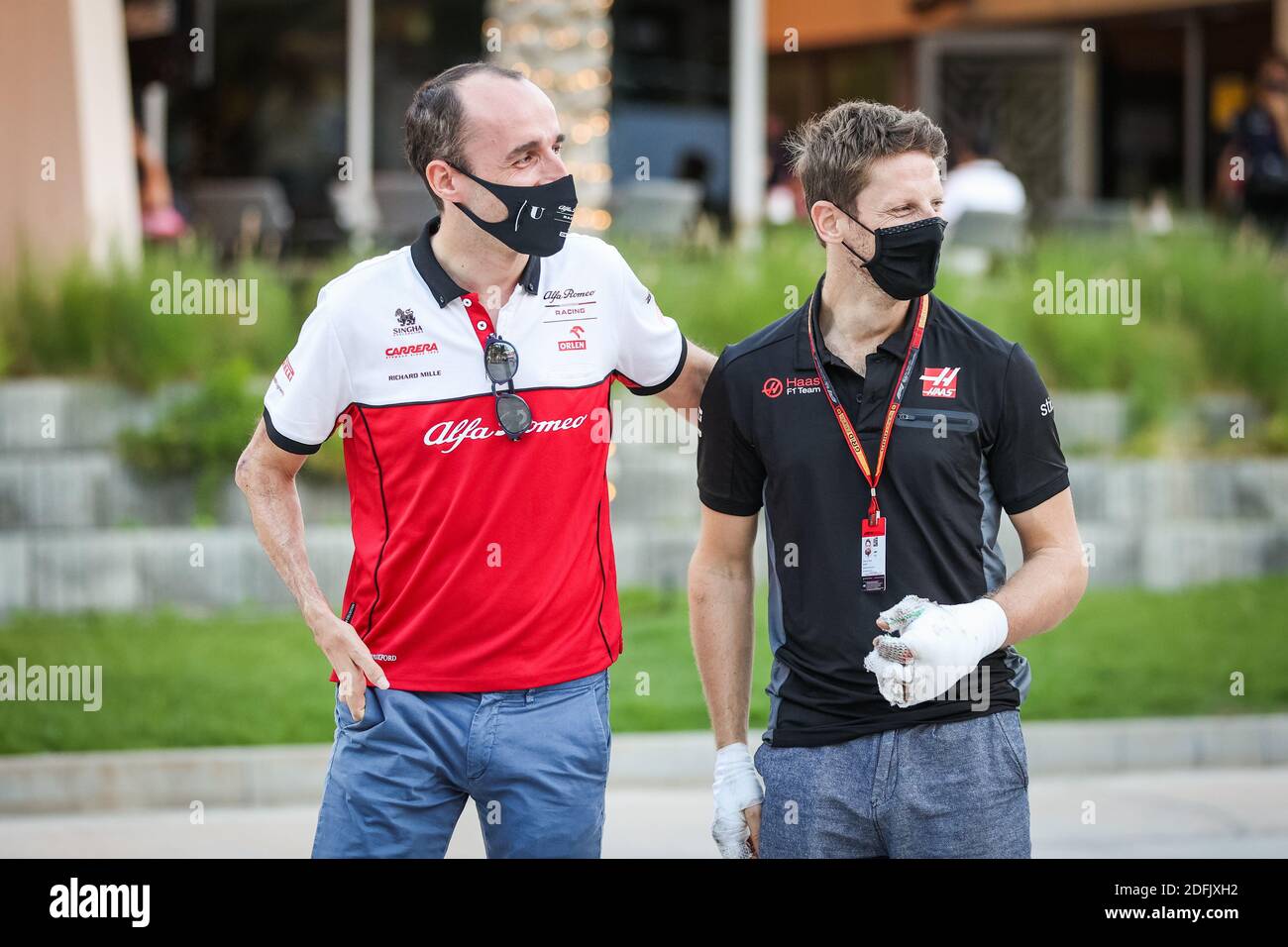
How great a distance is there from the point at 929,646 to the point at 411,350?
1.15 meters

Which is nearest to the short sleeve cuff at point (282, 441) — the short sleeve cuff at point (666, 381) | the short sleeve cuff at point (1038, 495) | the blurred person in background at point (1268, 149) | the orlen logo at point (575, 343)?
the orlen logo at point (575, 343)

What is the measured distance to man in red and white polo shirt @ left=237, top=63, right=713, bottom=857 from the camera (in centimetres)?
325

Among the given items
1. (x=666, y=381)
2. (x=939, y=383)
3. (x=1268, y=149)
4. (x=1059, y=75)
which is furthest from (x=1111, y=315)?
(x=1059, y=75)

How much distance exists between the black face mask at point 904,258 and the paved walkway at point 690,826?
3467 mm

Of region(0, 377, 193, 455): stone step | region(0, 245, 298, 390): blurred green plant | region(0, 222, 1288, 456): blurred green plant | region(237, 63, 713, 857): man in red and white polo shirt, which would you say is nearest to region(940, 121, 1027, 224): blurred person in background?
region(0, 222, 1288, 456): blurred green plant

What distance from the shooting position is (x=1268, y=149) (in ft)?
42.7

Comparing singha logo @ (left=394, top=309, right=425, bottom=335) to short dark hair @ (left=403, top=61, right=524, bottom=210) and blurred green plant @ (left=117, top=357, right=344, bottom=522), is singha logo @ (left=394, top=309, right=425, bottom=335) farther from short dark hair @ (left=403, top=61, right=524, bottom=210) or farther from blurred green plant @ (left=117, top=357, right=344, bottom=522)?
blurred green plant @ (left=117, top=357, right=344, bottom=522)

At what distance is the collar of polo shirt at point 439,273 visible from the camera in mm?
3350

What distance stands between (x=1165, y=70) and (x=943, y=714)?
1864cm

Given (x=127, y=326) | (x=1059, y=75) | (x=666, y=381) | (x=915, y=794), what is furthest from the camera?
(x=1059, y=75)

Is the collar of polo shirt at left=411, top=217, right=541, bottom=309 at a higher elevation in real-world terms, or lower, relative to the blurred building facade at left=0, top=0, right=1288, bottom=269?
lower

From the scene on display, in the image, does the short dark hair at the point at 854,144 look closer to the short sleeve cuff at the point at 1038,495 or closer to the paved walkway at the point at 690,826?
the short sleeve cuff at the point at 1038,495

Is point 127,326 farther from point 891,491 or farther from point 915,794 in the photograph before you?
point 915,794

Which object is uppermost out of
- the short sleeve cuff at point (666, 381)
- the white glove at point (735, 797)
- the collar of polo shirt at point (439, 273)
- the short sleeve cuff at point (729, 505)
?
the collar of polo shirt at point (439, 273)
